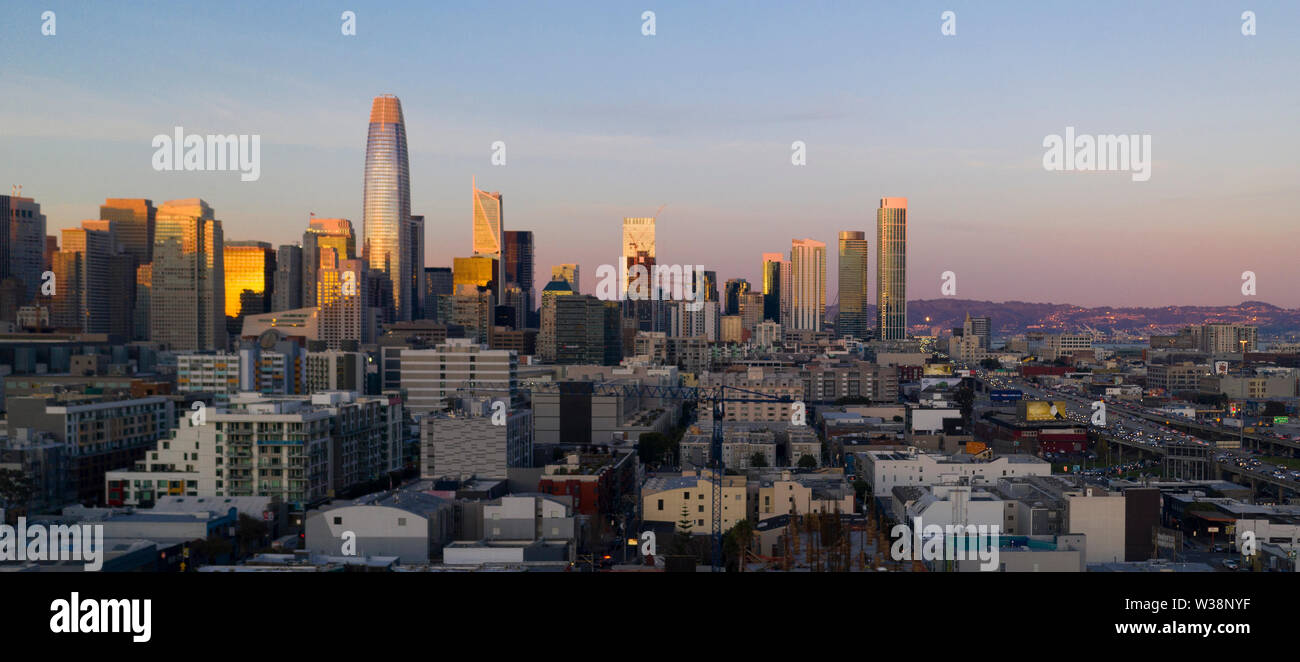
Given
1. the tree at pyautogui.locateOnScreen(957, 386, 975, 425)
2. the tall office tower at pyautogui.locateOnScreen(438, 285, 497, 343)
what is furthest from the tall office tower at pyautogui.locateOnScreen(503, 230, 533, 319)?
the tree at pyautogui.locateOnScreen(957, 386, 975, 425)

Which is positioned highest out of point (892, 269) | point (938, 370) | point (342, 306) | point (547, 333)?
point (892, 269)

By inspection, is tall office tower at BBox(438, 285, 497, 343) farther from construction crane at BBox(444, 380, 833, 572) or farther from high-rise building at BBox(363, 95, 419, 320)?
construction crane at BBox(444, 380, 833, 572)

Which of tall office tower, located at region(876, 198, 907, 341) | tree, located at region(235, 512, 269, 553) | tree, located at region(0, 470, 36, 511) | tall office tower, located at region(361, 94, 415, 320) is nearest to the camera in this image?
tree, located at region(235, 512, 269, 553)

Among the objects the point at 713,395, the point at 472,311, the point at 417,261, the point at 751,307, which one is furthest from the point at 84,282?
the point at 751,307

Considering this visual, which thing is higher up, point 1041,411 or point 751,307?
point 751,307

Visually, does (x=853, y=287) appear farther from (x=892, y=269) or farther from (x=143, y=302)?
(x=143, y=302)
